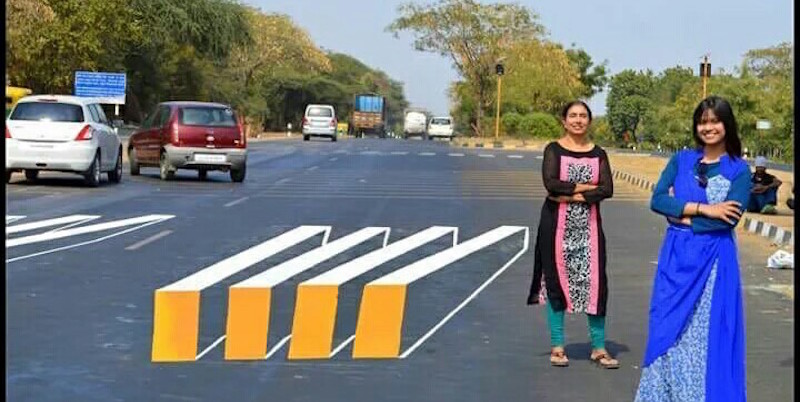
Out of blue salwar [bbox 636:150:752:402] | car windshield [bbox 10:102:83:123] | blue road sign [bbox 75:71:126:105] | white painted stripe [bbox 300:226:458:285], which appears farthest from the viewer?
blue road sign [bbox 75:71:126:105]

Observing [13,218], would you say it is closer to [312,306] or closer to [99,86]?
[312,306]

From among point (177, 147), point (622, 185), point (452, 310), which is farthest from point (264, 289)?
point (622, 185)

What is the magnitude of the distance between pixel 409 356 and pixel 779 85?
49446 mm

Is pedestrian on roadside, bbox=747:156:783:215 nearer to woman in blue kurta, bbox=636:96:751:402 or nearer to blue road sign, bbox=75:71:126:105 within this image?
woman in blue kurta, bbox=636:96:751:402

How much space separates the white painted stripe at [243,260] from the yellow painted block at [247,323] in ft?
1.98

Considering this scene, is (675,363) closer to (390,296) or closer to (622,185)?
(390,296)

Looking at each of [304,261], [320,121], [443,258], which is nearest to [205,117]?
[443,258]

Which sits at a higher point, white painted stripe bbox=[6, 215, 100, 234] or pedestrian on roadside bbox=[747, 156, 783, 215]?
pedestrian on roadside bbox=[747, 156, 783, 215]

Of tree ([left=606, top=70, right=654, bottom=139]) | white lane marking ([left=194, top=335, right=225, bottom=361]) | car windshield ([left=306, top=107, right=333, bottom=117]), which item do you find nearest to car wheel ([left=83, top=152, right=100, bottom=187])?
white lane marking ([left=194, top=335, right=225, bottom=361])

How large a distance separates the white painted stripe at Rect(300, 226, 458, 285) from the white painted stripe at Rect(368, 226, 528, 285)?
30 centimetres

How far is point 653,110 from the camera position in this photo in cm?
7706

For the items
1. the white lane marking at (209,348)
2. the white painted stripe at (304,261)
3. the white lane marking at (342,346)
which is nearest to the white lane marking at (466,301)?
the white lane marking at (342,346)

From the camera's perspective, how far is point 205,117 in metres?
25.5

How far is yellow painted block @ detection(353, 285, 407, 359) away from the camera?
8.34 metres
